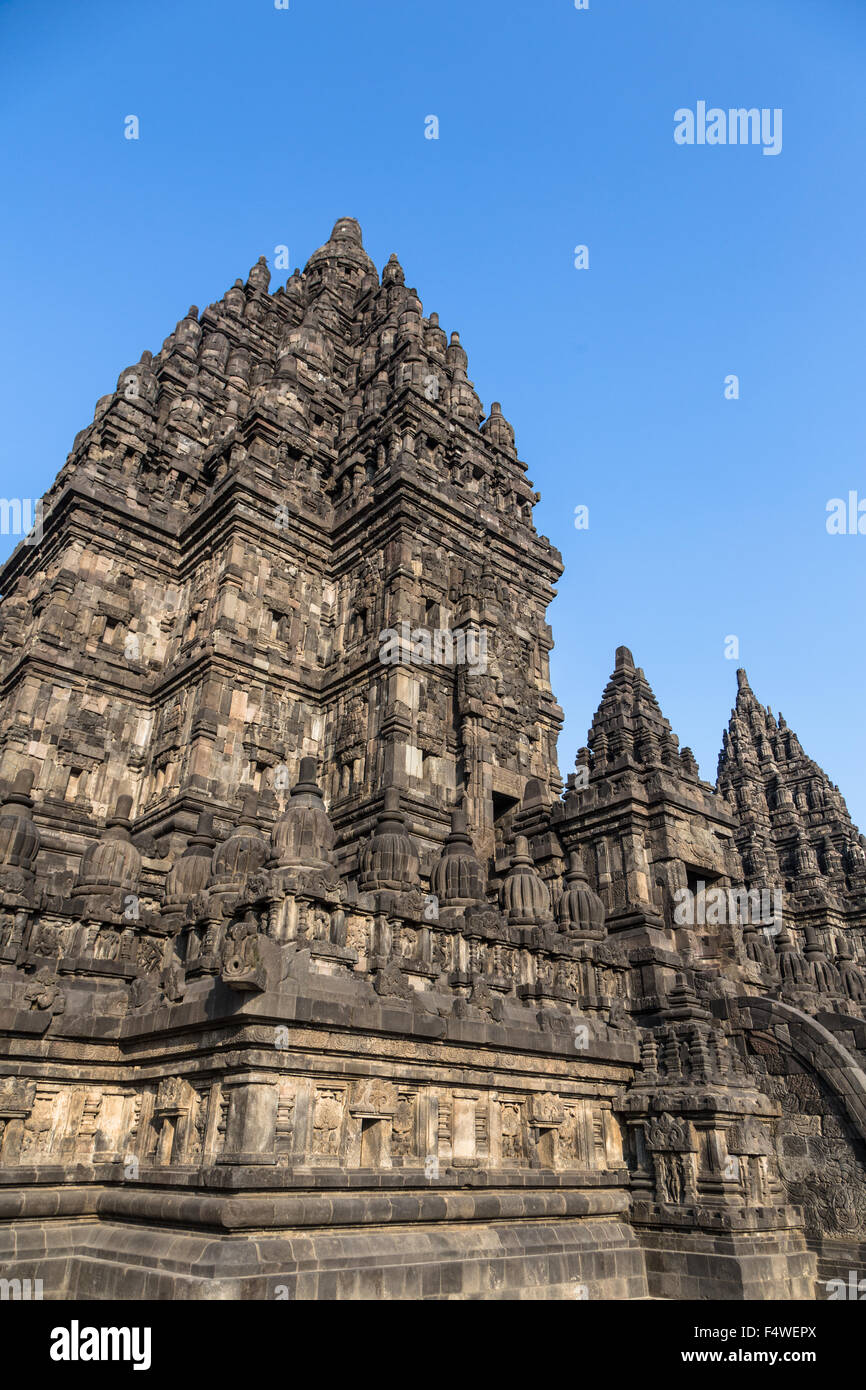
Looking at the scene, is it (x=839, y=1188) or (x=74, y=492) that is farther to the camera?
(x=74, y=492)

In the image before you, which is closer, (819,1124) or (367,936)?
(367,936)

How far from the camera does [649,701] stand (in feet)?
102

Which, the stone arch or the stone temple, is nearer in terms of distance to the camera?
the stone temple

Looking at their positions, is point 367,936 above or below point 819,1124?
above

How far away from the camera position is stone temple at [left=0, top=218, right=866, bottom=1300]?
12.7 m

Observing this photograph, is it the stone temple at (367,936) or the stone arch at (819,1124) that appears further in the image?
the stone arch at (819,1124)

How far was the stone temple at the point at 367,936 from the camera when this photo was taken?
1266 centimetres

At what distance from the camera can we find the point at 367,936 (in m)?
14.8

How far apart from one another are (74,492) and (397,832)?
72.1 ft
